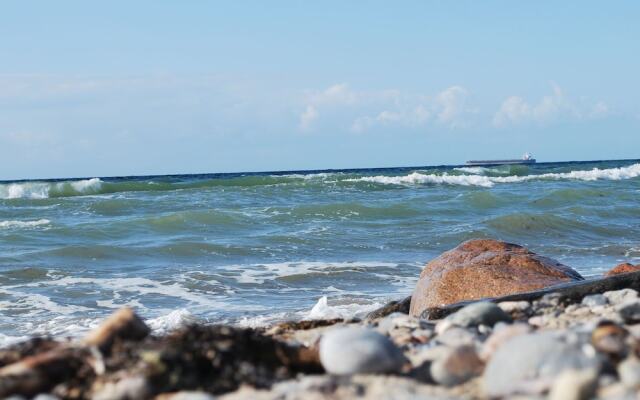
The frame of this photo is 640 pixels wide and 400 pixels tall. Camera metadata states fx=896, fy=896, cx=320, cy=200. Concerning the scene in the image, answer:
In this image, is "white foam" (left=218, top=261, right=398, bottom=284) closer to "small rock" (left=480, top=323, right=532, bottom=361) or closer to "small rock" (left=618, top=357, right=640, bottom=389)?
"small rock" (left=480, top=323, right=532, bottom=361)

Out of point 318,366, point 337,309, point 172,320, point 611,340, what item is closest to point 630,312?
point 611,340

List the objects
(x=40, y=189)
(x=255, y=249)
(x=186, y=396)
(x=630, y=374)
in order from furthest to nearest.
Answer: (x=40, y=189) → (x=255, y=249) → (x=186, y=396) → (x=630, y=374)

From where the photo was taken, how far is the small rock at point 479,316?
13.8ft

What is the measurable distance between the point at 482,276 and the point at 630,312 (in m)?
2.77

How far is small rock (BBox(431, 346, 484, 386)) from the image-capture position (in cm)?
290

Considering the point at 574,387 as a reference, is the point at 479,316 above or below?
below

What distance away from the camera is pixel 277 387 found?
2908 mm

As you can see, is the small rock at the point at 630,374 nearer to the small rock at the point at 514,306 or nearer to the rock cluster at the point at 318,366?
the rock cluster at the point at 318,366

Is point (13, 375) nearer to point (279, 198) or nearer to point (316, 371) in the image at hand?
point (316, 371)

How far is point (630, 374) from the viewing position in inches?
101

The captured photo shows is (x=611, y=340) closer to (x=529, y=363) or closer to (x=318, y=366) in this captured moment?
(x=529, y=363)

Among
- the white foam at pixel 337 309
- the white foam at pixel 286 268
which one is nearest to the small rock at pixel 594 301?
the white foam at pixel 337 309

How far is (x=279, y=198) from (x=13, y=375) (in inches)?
783

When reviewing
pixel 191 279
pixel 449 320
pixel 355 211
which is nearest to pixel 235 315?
pixel 191 279
